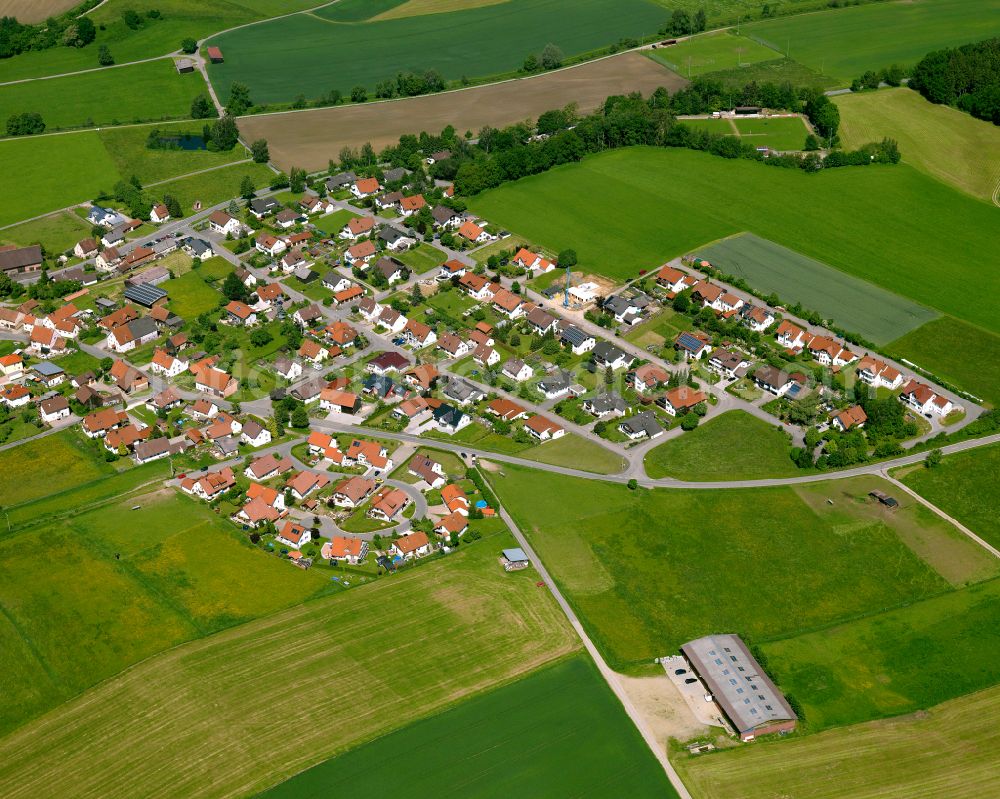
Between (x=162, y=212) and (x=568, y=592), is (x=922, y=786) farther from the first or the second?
(x=162, y=212)

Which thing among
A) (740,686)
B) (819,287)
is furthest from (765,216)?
(740,686)

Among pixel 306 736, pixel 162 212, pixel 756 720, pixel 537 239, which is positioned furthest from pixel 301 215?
pixel 756 720

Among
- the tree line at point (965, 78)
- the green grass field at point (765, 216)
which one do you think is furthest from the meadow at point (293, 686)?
the tree line at point (965, 78)

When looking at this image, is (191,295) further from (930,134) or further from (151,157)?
(930,134)

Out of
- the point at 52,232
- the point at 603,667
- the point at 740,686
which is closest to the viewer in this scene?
the point at 740,686

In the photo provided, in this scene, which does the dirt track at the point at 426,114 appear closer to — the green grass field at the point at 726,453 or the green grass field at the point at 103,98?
the green grass field at the point at 103,98

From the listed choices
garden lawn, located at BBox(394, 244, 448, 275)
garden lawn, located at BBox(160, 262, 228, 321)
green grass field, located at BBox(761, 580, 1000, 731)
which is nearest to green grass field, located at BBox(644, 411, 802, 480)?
green grass field, located at BBox(761, 580, 1000, 731)

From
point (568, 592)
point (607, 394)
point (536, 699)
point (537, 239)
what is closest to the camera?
point (536, 699)
